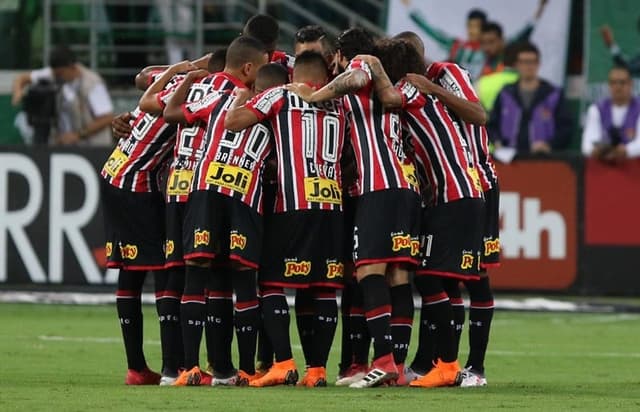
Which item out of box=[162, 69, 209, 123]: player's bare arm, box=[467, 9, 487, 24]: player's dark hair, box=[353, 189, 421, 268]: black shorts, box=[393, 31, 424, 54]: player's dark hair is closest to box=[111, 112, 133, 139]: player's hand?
box=[162, 69, 209, 123]: player's bare arm

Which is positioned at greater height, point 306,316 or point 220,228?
point 220,228

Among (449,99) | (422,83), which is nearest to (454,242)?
(449,99)

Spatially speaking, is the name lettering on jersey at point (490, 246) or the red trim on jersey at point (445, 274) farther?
the name lettering on jersey at point (490, 246)

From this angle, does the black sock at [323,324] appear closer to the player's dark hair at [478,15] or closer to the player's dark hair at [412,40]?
the player's dark hair at [412,40]

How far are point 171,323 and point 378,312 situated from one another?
1.42m

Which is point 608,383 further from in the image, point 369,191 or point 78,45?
point 78,45

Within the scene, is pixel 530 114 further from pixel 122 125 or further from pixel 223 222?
pixel 223 222

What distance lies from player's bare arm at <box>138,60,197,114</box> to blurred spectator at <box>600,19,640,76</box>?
10.6 metres

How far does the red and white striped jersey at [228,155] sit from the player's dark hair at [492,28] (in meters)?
10.1

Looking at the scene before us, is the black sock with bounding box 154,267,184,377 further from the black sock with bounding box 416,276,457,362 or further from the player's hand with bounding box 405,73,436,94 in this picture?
the player's hand with bounding box 405,73,436,94

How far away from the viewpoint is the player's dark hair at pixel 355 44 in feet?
36.9

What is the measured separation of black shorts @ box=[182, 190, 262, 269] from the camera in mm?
10891

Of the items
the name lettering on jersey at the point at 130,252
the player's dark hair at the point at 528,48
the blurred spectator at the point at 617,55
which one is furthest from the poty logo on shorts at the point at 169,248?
the blurred spectator at the point at 617,55

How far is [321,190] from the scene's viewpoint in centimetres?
1105
